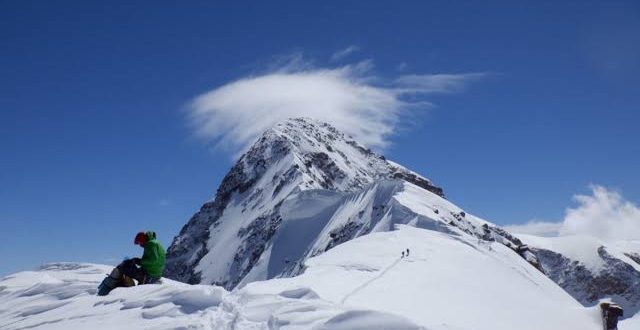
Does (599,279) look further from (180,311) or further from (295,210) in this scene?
(180,311)

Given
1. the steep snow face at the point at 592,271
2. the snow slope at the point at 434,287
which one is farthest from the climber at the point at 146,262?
the steep snow face at the point at 592,271

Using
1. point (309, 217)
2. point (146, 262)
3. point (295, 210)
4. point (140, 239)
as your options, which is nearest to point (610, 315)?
point (146, 262)

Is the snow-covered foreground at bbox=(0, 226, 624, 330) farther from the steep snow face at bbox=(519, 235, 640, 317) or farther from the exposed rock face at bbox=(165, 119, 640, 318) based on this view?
the steep snow face at bbox=(519, 235, 640, 317)

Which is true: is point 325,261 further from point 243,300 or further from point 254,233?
point 254,233

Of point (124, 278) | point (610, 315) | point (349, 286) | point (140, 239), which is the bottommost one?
point (124, 278)

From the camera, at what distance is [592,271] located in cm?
15688

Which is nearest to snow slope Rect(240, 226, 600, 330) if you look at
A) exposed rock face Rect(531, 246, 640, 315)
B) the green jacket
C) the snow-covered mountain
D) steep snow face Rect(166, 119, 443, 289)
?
the green jacket

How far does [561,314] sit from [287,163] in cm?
10351

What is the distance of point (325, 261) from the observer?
21891 millimetres

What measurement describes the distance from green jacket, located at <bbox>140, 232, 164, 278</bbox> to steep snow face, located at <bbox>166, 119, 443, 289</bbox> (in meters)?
72.4

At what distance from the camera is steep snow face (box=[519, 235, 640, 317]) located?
488ft

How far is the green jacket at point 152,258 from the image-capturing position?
13.7 meters

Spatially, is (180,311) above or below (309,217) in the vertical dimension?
below

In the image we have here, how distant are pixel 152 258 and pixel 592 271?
16656 centimetres
